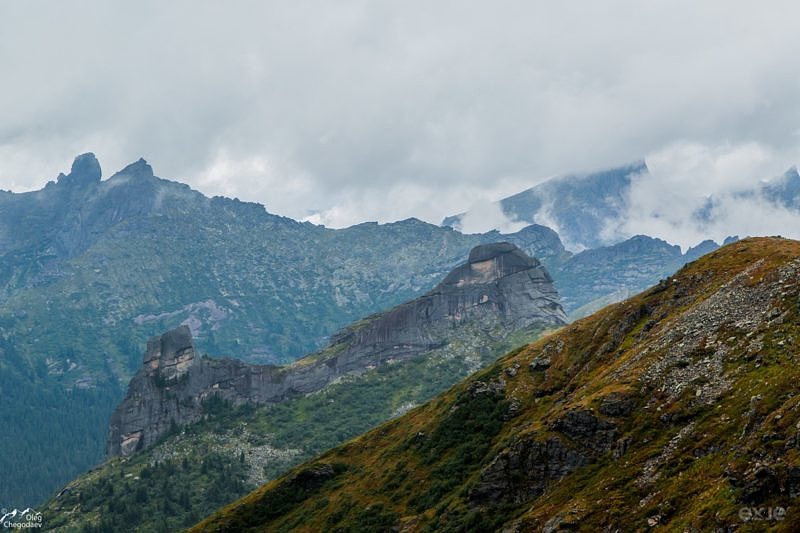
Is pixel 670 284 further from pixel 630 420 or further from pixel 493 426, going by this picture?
pixel 630 420

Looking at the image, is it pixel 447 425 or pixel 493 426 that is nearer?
pixel 493 426

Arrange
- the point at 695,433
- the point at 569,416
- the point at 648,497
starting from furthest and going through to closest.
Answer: the point at 569,416 < the point at 695,433 < the point at 648,497

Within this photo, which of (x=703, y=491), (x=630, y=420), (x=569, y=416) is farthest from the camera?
(x=569, y=416)

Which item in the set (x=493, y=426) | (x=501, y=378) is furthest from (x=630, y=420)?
(x=501, y=378)

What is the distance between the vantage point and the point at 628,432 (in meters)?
110

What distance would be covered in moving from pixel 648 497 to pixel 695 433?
1291 cm

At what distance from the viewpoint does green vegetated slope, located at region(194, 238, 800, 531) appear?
81.8 metres

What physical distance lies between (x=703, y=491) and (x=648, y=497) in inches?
356

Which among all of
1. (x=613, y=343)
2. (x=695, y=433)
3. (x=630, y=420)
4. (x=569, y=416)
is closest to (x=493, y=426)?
(x=613, y=343)

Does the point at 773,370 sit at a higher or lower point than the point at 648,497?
higher

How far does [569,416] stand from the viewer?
121062 mm

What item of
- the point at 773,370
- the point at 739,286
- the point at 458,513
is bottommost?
the point at 458,513

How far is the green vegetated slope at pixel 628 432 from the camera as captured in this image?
81.8 m

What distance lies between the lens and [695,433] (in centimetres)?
9600
